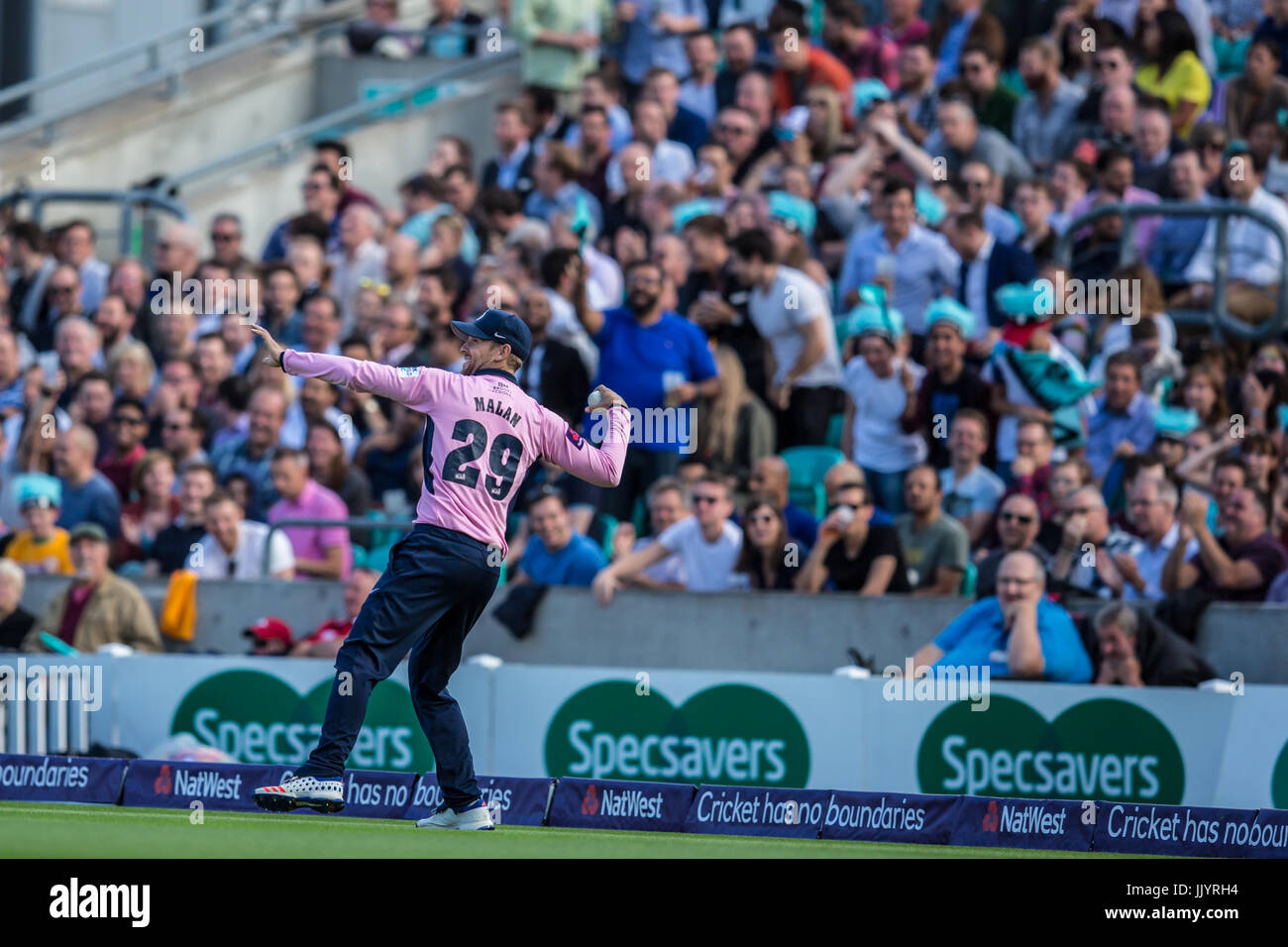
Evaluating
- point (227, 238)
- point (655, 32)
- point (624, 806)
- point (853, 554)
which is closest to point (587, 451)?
point (624, 806)

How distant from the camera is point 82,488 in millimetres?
16234

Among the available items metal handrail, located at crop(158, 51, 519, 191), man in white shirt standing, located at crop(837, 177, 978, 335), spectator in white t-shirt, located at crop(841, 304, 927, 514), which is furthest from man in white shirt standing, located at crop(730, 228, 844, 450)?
metal handrail, located at crop(158, 51, 519, 191)

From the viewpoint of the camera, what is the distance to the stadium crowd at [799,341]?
536 inches

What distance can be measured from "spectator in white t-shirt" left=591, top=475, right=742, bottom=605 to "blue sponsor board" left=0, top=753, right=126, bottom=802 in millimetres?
3566

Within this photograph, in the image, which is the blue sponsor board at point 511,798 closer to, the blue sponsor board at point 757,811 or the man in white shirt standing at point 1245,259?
the blue sponsor board at point 757,811

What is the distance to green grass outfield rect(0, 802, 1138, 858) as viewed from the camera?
365 inches

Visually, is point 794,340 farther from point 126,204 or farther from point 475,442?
point 126,204

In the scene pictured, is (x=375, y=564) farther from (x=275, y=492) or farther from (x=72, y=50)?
(x=72, y=50)

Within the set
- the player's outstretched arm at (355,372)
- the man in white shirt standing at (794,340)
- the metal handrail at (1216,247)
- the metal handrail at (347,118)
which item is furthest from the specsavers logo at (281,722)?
the metal handrail at (347,118)

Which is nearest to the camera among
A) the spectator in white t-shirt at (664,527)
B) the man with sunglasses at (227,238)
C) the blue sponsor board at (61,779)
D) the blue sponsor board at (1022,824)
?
the blue sponsor board at (1022,824)

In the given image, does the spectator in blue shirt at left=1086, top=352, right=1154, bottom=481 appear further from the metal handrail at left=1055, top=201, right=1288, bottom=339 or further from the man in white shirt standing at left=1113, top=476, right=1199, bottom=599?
the metal handrail at left=1055, top=201, right=1288, bottom=339

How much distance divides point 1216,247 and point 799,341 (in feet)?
9.31

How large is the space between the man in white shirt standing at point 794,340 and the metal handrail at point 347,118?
6867 mm
